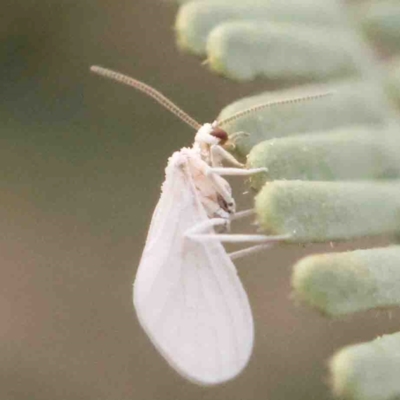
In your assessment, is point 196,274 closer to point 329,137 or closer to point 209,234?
point 209,234

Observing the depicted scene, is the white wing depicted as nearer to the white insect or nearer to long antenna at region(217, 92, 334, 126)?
the white insect

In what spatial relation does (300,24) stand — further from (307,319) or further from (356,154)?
(307,319)

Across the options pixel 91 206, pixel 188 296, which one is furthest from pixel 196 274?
pixel 91 206

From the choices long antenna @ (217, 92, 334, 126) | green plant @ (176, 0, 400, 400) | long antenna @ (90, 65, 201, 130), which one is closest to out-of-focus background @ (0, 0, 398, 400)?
long antenna @ (90, 65, 201, 130)

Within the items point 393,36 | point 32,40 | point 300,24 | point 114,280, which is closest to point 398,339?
point 300,24

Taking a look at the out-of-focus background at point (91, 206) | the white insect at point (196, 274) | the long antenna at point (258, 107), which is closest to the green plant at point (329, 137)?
the long antenna at point (258, 107)
